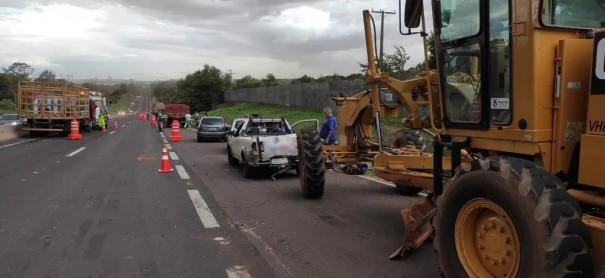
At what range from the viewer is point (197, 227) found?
7059 millimetres

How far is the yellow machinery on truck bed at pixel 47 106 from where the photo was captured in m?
28.0

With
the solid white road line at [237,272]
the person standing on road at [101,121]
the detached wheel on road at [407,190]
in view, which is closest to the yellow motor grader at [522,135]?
the solid white road line at [237,272]

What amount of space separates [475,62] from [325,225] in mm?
3465

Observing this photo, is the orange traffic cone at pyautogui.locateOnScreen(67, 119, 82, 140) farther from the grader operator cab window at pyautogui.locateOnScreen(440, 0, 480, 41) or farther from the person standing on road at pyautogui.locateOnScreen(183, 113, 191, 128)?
the grader operator cab window at pyautogui.locateOnScreen(440, 0, 480, 41)

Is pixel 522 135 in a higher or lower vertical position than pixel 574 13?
lower

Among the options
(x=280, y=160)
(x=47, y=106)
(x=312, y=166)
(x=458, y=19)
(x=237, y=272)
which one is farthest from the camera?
(x=47, y=106)

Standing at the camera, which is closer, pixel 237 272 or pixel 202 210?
pixel 237 272

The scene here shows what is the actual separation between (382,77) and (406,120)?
0.83 meters

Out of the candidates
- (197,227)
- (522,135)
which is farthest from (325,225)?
(522,135)

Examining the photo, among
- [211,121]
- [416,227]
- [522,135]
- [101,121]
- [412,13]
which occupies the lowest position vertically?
[416,227]

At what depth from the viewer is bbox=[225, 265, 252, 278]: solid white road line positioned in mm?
5054

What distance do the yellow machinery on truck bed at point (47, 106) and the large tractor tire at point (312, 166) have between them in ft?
78.2

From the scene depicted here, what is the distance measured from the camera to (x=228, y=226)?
7129mm

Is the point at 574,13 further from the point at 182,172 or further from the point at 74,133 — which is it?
the point at 74,133
